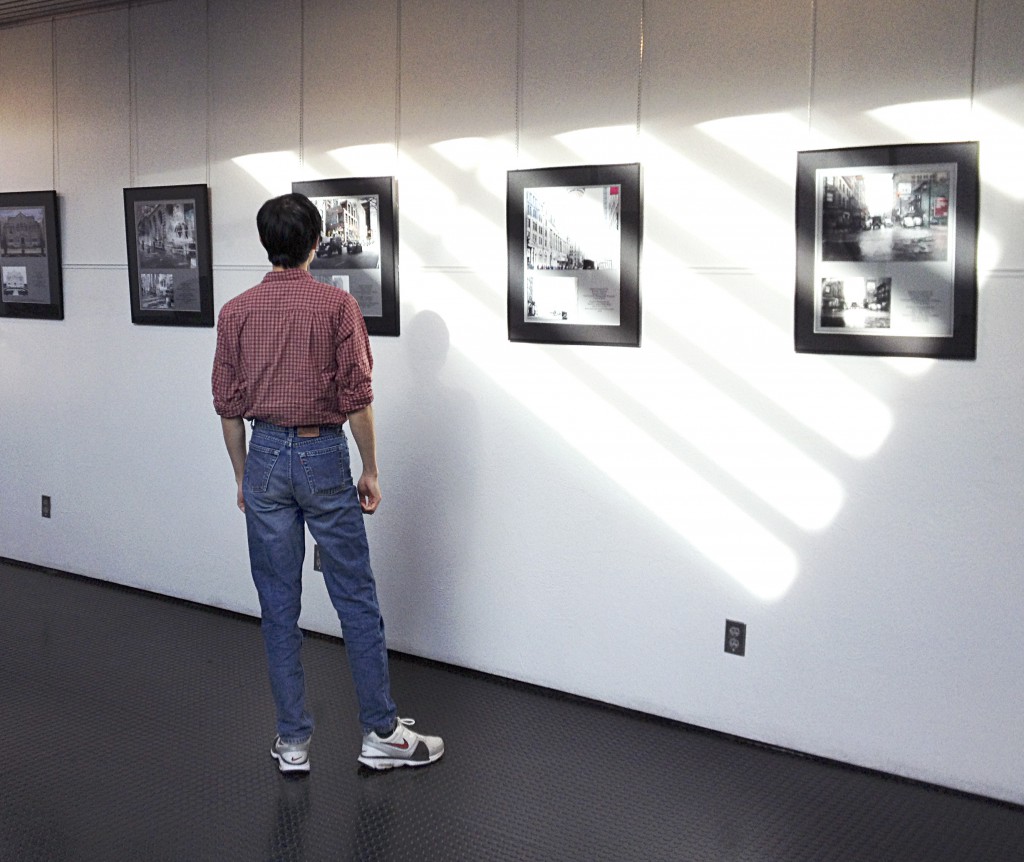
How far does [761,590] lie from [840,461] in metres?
0.47

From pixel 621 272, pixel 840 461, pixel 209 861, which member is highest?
pixel 621 272

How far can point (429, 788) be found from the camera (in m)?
3.12

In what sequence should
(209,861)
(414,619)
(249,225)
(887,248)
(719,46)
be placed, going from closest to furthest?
(209,861), (887,248), (719,46), (414,619), (249,225)

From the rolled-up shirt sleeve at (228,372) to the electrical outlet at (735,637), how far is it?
162 centimetres

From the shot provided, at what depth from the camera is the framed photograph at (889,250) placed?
9.76 ft

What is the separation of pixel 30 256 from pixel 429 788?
3.45 metres

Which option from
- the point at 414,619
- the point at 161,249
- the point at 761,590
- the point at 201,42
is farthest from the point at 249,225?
the point at 761,590

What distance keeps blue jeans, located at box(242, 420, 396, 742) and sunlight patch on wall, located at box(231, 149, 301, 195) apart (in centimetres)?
157

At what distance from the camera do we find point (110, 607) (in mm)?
4828

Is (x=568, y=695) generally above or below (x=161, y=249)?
below

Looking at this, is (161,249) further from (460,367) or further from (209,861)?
(209,861)

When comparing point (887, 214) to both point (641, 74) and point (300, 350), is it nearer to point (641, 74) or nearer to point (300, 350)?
point (641, 74)

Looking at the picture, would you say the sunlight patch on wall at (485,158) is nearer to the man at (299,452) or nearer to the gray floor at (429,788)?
the man at (299,452)

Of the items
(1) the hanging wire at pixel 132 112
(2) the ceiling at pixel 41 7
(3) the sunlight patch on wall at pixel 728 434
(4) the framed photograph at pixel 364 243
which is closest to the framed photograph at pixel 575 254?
(3) the sunlight patch on wall at pixel 728 434
